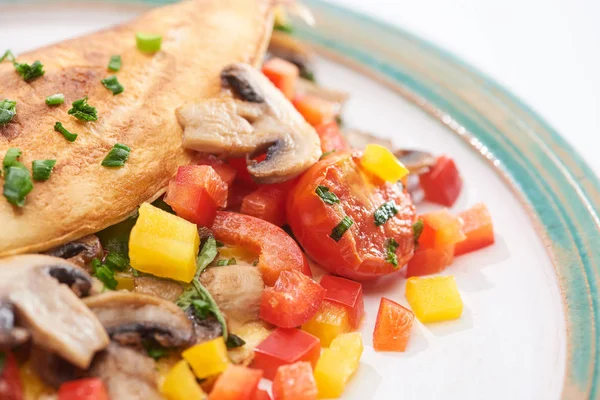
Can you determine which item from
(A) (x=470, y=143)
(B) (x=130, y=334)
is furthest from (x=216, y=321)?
(A) (x=470, y=143)

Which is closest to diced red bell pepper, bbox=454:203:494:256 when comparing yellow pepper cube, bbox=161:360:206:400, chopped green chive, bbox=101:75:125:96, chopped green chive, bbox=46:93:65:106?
yellow pepper cube, bbox=161:360:206:400

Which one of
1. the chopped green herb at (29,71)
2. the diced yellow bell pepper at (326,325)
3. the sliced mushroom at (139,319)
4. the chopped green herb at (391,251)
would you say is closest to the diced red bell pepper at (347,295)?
the diced yellow bell pepper at (326,325)

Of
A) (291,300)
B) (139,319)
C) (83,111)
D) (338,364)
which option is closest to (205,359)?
(139,319)

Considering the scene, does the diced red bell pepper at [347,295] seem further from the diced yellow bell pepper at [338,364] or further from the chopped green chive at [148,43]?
the chopped green chive at [148,43]

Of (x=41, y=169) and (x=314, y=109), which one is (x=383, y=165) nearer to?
(x=314, y=109)

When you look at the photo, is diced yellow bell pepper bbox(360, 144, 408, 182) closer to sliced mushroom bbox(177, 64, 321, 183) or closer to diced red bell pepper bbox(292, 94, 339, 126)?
sliced mushroom bbox(177, 64, 321, 183)
